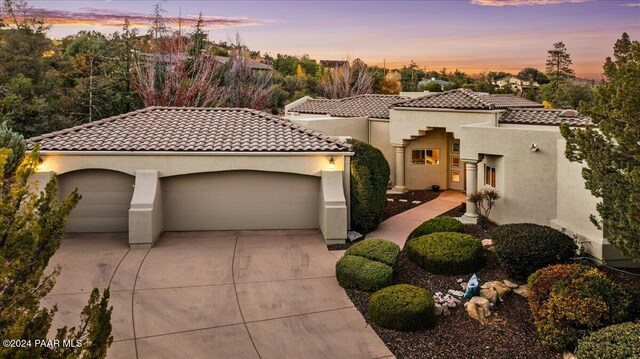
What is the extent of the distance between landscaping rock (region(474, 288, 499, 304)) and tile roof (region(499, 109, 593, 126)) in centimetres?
1034

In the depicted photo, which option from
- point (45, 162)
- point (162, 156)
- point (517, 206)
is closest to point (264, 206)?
point (162, 156)

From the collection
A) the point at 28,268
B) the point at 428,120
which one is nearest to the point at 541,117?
the point at 428,120

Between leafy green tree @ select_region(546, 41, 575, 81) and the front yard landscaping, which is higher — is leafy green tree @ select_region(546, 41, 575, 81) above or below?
above

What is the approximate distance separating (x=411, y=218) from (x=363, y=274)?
8.03m

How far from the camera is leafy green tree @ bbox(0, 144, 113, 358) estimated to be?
15.5 ft

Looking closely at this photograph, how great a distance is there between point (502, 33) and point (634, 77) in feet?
104

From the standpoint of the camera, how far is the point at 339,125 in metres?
24.8

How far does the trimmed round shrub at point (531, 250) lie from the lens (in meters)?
11.2

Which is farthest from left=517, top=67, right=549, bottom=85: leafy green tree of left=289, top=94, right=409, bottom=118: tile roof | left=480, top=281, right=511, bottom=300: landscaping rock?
left=480, top=281, right=511, bottom=300: landscaping rock

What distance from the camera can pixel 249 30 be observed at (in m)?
51.9

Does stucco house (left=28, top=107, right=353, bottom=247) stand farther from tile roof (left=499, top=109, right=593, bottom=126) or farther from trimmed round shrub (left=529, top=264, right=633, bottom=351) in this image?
tile roof (left=499, top=109, right=593, bottom=126)

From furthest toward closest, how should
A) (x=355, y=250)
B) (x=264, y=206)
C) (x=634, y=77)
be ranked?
(x=264, y=206) → (x=355, y=250) → (x=634, y=77)

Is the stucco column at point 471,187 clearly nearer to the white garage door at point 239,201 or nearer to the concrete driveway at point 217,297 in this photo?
the white garage door at point 239,201

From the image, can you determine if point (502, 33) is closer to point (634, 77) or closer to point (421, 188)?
point (421, 188)
